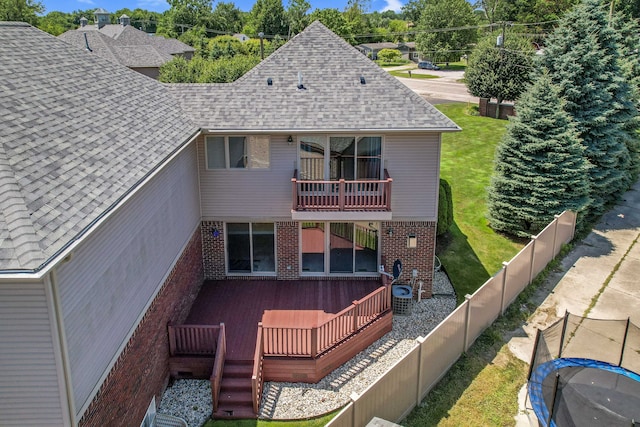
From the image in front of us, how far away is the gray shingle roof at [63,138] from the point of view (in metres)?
6.96

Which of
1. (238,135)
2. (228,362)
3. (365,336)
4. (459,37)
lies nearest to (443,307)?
(365,336)

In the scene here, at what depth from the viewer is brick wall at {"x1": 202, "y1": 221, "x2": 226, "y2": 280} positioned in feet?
53.2

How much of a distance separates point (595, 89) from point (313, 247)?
14.5 m

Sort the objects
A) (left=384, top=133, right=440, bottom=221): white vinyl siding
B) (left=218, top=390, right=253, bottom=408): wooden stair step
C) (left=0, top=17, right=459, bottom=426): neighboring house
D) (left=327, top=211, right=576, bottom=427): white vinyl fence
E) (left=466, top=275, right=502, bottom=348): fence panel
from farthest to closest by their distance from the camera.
Result: (left=384, top=133, right=440, bottom=221): white vinyl siding < (left=466, top=275, right=502, bottom=348): fence panel < (left=218, top=390, right=253, bottom=408): wooden stair step < (left=327, top=211, right=576, bottom=427): white vinyl fence < (left=0, top=17, right=459, bottom=426): neighboring house

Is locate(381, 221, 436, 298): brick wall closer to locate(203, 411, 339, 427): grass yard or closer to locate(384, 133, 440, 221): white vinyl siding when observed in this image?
locate(384, 133, 440, 221): white vinyl siding

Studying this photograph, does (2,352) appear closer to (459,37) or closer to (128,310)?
(128,310)

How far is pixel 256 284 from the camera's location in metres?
16.4

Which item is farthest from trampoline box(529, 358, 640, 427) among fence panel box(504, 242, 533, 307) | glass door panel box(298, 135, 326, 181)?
glass door panel box(298, 135, 326, 181)

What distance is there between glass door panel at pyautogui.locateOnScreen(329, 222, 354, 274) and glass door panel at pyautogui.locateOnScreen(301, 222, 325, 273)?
0.29m

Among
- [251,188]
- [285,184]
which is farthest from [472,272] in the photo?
[251,188]

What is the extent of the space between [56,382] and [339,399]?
6.68 metres

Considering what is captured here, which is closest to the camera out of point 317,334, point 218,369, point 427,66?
point 218,369

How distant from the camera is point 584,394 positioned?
1020 cm

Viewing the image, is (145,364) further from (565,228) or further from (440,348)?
(565,228)
